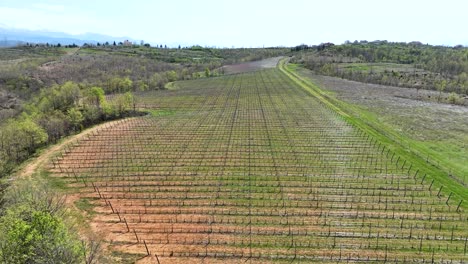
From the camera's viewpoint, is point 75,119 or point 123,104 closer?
point 75,119

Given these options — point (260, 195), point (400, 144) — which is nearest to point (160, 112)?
point (260, 195)

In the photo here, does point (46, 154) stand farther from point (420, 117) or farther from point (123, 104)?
point (420, 117)

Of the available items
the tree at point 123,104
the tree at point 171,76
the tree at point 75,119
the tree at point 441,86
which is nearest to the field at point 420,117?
the tree at point 441,86

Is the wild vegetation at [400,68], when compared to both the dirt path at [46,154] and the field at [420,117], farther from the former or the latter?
the dirt path at [46,154]

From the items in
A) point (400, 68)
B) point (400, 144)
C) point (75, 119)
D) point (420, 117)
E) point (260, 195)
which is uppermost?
point (400, 68)

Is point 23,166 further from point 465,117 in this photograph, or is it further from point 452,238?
point 465,117

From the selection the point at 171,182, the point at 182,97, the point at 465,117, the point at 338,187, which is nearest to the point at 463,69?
the point at 465,117
